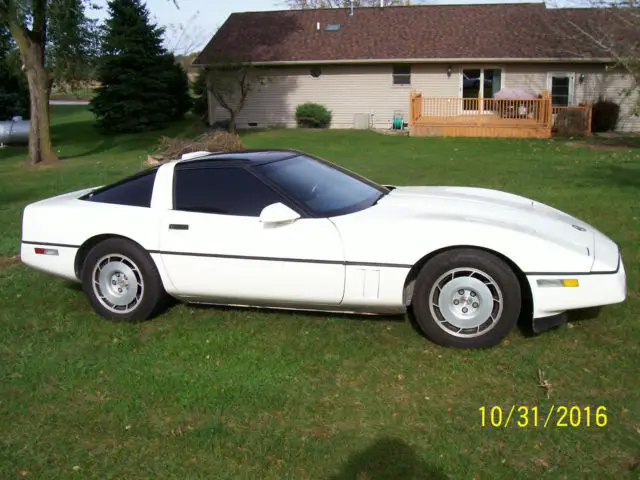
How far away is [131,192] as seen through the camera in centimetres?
524

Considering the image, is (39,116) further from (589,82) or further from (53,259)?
(589,82)

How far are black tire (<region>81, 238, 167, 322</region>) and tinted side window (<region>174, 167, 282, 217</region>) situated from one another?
523mm

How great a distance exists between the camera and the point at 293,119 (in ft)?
88.1

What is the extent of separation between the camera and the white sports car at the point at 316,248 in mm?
4305

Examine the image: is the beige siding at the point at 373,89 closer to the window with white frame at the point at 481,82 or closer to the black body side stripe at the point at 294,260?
the window with white frame at the point at 481,82

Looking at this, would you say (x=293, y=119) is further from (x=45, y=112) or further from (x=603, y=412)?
(x=603, y=412)

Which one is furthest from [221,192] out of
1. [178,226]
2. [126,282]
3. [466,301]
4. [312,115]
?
[312,115]

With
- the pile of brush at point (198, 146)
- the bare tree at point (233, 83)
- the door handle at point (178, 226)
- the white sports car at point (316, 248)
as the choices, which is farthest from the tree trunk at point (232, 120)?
the door handle at point (178, 226)

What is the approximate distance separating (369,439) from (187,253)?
2133 millimetres

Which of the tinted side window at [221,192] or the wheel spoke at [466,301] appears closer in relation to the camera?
the wheel spoke at [466,301]

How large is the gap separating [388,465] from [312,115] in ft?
77.6

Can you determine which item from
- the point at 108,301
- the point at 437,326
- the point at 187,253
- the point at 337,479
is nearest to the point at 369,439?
the point at 337,479

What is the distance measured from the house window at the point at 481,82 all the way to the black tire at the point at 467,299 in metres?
21.7

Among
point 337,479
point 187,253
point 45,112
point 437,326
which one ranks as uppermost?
point 45,112
